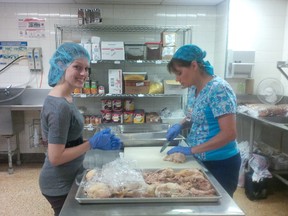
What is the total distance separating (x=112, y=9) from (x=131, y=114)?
1367 mm

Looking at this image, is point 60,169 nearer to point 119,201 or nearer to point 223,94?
point 119,201

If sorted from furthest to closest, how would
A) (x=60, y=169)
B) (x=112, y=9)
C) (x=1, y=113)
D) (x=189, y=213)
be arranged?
(x=112, y=9) < (x=1, y=113) < (x=60, y=169) < (x=189, y=213)

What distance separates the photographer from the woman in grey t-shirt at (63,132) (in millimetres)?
1033

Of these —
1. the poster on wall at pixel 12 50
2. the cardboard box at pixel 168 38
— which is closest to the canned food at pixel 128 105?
the cardboard box at pixel 168 38

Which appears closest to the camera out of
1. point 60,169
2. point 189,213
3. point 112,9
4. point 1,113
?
point 189,213

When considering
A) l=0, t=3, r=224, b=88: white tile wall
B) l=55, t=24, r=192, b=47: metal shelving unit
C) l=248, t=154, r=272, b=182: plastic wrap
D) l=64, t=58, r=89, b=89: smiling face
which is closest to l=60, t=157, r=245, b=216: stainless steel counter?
l=64, t=58, r=89, b=89: smiling face

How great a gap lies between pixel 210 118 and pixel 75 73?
0.71 meters

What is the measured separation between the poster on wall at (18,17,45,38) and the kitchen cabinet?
0.76ft

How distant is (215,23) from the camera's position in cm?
339

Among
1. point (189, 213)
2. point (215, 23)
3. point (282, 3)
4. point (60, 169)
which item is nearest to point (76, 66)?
point (60, 169)

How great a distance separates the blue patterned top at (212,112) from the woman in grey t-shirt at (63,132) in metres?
0.45

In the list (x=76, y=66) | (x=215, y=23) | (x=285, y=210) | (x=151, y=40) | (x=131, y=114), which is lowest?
(x=285, y=210)

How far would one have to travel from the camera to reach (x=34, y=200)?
2516 mm

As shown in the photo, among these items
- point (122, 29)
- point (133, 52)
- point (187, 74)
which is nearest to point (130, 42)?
point (122, 29)
